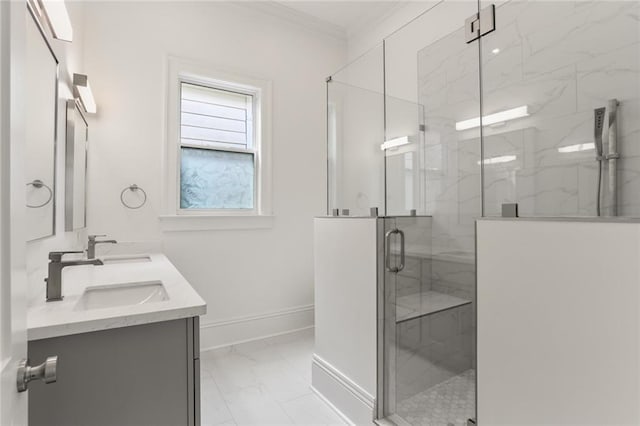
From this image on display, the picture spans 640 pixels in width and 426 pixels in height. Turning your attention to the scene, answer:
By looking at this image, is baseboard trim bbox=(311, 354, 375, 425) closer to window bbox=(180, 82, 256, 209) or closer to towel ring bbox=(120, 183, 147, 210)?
window bbox=(180, 82, 256, 209)

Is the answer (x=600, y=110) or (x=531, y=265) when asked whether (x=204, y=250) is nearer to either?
(x=531, y=265)

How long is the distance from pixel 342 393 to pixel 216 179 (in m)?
2.04

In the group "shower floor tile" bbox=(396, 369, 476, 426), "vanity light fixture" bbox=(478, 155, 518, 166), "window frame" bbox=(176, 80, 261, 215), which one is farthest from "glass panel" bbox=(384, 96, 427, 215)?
"window frame" bbox=(176, 80, 261, 215)

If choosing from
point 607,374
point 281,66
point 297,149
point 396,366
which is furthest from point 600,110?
point 281,66

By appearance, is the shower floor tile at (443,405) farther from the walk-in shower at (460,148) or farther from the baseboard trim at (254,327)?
→ the baseboard trim at (254,327)

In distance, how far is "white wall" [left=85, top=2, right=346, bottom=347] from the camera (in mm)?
2471

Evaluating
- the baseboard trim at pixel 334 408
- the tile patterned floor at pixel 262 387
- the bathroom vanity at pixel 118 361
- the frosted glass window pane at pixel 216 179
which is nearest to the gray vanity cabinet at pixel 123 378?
the bathroom vanity at pixel 118 361

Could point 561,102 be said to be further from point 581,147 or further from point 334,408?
point 334,408

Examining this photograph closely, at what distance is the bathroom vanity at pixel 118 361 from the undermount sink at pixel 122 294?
0.57 ft

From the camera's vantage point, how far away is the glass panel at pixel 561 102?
145 centimetres

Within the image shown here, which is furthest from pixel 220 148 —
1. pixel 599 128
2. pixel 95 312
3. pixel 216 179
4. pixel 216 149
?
pixel 599 128

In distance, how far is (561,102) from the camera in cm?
164

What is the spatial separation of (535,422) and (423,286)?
107 cm

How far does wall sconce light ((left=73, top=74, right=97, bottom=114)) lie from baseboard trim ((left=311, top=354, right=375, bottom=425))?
2175mm
